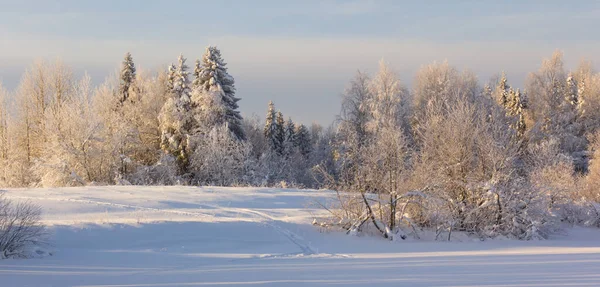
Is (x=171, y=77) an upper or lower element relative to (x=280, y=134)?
upper

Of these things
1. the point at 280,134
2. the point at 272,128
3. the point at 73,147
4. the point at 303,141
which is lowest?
the point at 303,141

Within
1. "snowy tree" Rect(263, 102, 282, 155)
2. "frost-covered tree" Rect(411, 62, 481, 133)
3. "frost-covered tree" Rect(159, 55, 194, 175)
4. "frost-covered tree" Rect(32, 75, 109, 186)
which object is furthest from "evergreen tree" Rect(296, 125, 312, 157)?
"frost-covered tree" Rect(32, 75, 109, 186)

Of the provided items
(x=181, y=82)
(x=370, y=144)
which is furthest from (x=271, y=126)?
(x=370, y=144)

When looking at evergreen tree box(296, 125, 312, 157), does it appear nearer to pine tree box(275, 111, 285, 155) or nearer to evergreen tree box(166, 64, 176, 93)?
pine tree box(275, 111, 285, 155)

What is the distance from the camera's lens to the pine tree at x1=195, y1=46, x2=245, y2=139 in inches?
1479

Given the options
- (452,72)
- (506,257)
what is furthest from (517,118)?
(506,257)

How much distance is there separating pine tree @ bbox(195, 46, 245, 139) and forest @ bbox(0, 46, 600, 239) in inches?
3.9

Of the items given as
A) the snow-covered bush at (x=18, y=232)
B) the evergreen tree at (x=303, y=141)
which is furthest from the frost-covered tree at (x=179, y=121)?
the evergreen tree at (x=303, y=141)

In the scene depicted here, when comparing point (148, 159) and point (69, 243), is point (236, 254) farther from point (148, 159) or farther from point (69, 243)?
point (148, 159)

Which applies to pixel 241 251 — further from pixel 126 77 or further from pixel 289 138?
pixel 289 138

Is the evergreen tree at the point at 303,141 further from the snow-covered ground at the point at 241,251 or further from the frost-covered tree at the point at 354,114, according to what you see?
the snow-covered ground at the point at 241,251

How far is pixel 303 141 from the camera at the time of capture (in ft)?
217

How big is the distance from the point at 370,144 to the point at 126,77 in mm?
32011

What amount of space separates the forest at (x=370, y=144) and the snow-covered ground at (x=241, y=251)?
5.50 ft
